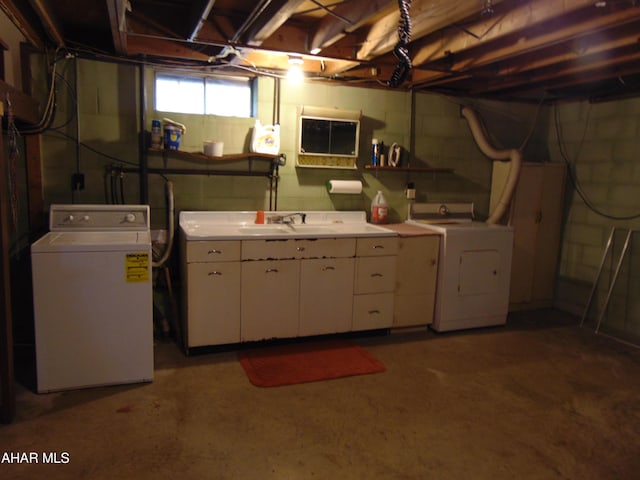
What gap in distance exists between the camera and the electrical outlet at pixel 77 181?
3318 mm

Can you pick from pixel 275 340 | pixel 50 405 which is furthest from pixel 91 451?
pixel 275 340

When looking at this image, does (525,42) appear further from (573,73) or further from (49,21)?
(49,21)

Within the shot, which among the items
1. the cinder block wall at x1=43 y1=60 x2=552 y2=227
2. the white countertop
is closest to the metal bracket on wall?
the cinder block wall at x1=43 y1=60 x2=552 y2=227

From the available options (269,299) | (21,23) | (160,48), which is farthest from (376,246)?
(21,23)

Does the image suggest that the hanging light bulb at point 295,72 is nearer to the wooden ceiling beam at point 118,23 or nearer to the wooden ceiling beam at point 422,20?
the wooden ceiling beam at point 422,20

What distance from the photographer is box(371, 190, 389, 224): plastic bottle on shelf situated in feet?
13.6

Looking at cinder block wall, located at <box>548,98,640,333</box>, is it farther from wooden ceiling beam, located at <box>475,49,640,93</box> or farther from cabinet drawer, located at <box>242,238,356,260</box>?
cabinet drawer, located at <box>242,238,356,260</box>

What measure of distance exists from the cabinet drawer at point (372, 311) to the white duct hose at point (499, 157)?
138cm

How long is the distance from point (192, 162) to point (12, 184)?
120 cm

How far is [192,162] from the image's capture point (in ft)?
11.9

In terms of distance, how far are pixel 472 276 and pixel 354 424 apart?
192 cm

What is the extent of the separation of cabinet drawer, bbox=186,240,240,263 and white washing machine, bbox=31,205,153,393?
14.5 inches

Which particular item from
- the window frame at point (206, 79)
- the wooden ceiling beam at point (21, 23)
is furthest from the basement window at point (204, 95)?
the wooden ceiling beam at point (21, 23)

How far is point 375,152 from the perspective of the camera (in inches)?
161
